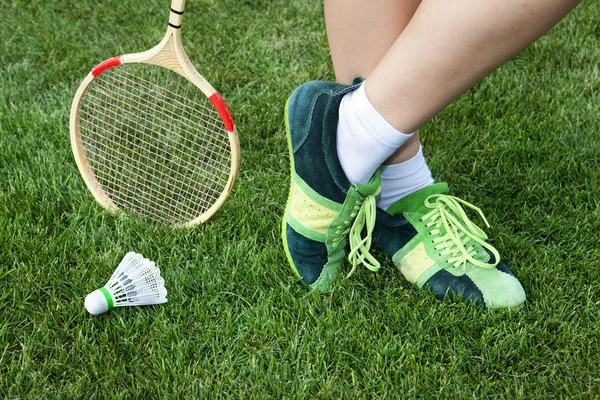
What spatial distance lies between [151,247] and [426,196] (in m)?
0.79

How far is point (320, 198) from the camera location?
5.66 ft

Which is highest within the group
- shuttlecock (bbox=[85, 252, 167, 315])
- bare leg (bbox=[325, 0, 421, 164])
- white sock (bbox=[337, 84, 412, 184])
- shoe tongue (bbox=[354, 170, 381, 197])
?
bare leg (bbox=[325, 0, 421, 164])

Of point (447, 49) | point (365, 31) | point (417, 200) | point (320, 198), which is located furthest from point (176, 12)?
point (417, 200)

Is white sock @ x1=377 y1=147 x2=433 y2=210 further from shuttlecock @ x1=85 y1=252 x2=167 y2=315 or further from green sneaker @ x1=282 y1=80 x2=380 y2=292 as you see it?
shuttlecock @ x1=85 y1=252 x2=167 y2=315

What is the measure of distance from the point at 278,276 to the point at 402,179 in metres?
0.43

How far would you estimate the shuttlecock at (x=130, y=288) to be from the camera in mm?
1668

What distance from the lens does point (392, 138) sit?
1.55 m

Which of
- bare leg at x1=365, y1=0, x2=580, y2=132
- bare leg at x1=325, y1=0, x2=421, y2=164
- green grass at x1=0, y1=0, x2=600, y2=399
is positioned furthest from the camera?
bare leg at x1=325, y1=0, x2=421, y2=164

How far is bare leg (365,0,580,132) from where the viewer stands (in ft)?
4.31

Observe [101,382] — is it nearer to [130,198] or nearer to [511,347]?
[130,198]

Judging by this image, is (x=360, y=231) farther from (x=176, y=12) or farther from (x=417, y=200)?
(x=176, y=12)

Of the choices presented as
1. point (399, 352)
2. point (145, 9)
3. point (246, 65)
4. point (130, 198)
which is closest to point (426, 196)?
point (399, 352)

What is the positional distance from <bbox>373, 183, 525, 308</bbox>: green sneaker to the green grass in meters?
0.04

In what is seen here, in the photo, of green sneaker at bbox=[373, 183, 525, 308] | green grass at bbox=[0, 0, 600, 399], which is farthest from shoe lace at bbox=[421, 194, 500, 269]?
green grass at bbox=[0, 0, 600, 399]
